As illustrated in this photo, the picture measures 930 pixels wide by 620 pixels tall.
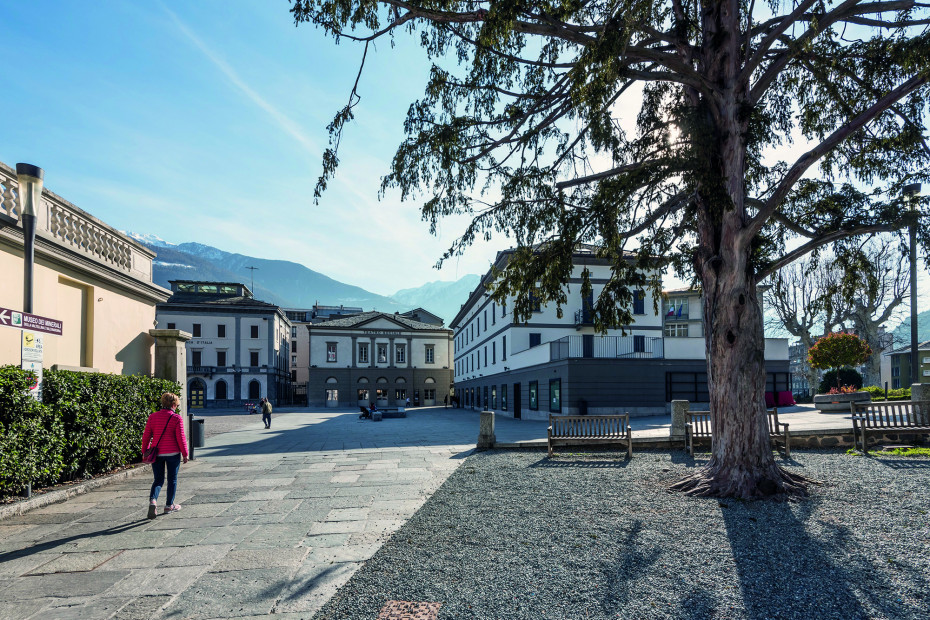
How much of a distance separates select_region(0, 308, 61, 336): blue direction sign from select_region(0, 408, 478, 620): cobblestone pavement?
2.47 metres

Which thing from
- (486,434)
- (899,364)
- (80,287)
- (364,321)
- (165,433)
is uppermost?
(364,321)

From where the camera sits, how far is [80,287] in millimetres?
10758

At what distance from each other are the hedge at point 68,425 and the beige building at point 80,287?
1042 mm

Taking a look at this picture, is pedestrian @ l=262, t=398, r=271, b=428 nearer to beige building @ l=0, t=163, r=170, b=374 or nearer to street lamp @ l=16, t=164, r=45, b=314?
beige building @ l=0, t=163, r=170, b=374

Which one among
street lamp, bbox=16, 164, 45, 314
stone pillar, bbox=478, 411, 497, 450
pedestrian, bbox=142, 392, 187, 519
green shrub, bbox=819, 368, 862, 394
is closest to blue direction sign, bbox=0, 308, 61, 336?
street lamp, bbox=16, 164, 45, 314

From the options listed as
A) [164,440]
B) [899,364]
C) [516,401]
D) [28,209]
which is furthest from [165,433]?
[899,364]

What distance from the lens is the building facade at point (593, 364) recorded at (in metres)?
25.6

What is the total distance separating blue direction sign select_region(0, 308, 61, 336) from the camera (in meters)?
6.80

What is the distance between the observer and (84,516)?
22.6 ft

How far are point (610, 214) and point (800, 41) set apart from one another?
3391 millimetres

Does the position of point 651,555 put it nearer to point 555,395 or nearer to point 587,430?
point 587,430

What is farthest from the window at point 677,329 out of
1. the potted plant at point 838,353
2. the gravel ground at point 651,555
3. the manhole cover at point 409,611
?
the manhole cover at point 409,611

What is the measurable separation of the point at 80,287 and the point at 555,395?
2103cm

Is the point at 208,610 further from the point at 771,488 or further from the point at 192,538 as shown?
the point at 771,488
